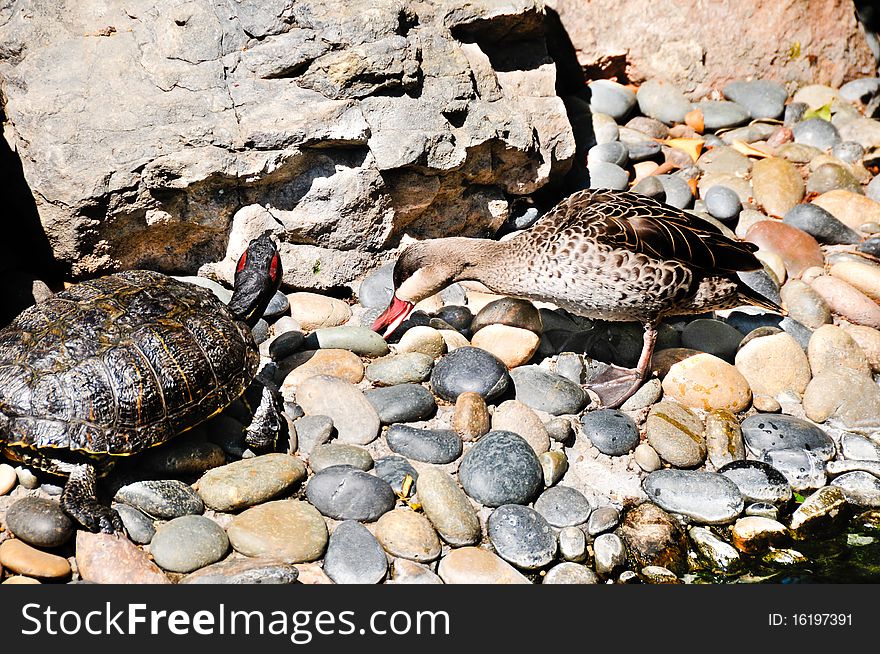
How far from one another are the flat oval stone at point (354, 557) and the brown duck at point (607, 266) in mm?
1802

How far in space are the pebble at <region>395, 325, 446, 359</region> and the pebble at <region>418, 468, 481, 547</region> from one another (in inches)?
48.7

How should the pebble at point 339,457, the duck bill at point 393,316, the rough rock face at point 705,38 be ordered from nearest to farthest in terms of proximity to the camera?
the pebble at point 339,457 → the duck bill at point 393,316 → the rough rock face at point 705,38

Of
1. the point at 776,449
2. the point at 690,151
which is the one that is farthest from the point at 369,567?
the point at 690,151

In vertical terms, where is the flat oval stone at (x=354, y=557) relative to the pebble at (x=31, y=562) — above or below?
below

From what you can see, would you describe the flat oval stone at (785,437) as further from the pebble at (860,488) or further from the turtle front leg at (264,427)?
the turtle front leg at (264,427)

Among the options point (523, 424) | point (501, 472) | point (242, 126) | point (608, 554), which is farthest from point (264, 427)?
point (242, 126)

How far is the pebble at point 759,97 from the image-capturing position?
28.0 feet

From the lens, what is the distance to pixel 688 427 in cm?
538

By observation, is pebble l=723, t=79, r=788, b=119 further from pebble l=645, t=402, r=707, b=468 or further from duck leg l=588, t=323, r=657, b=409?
pebble l=645, t=402, r=707, b=468

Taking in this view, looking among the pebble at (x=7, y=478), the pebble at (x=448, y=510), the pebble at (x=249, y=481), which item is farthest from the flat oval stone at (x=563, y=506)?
the pebble at (x=7, y=478)

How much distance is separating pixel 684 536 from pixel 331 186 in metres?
3.28

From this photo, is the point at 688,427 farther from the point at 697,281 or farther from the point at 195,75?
the point at 195,75

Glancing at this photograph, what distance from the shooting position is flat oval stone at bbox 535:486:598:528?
4.77 metres

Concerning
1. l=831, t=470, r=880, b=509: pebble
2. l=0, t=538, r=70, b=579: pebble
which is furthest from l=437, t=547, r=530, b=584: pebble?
l=831, t=470, r=880, b=509: pebble
